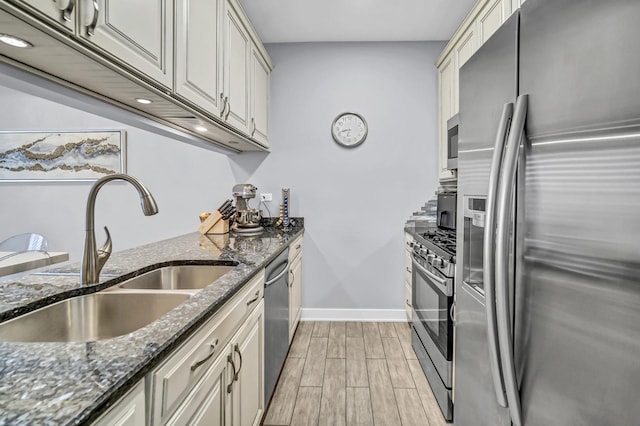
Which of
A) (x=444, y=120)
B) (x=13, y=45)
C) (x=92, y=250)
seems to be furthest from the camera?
(x=444, y=120)

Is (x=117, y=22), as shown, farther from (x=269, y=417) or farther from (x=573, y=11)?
(x=269, y=417)

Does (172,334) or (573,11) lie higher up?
(573,11)

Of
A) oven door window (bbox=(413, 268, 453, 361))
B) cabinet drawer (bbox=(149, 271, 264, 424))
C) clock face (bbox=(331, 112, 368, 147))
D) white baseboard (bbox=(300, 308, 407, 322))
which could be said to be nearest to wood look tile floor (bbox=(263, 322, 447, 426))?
white baseboard (bbox=(300, 308, 407, 322))

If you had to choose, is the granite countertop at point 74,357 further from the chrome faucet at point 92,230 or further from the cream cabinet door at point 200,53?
the cream cabinet door at point 200,53

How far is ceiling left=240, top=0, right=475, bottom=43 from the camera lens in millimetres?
2574

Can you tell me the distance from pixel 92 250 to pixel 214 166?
7.19ft

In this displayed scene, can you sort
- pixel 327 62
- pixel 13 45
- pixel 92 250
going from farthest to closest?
pixel 327 62
pixel 92 250
pixel 13 45

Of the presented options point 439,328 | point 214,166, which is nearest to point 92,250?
point 439,328

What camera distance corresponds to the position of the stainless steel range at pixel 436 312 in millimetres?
1756

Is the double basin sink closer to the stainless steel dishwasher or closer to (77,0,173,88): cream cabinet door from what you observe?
the stainless steel dishwasher

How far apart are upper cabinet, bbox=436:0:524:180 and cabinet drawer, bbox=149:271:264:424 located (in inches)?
76.5

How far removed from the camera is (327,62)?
3.25 m

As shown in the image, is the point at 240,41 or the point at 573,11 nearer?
the point at 573,11

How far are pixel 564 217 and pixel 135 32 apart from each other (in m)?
1.45
